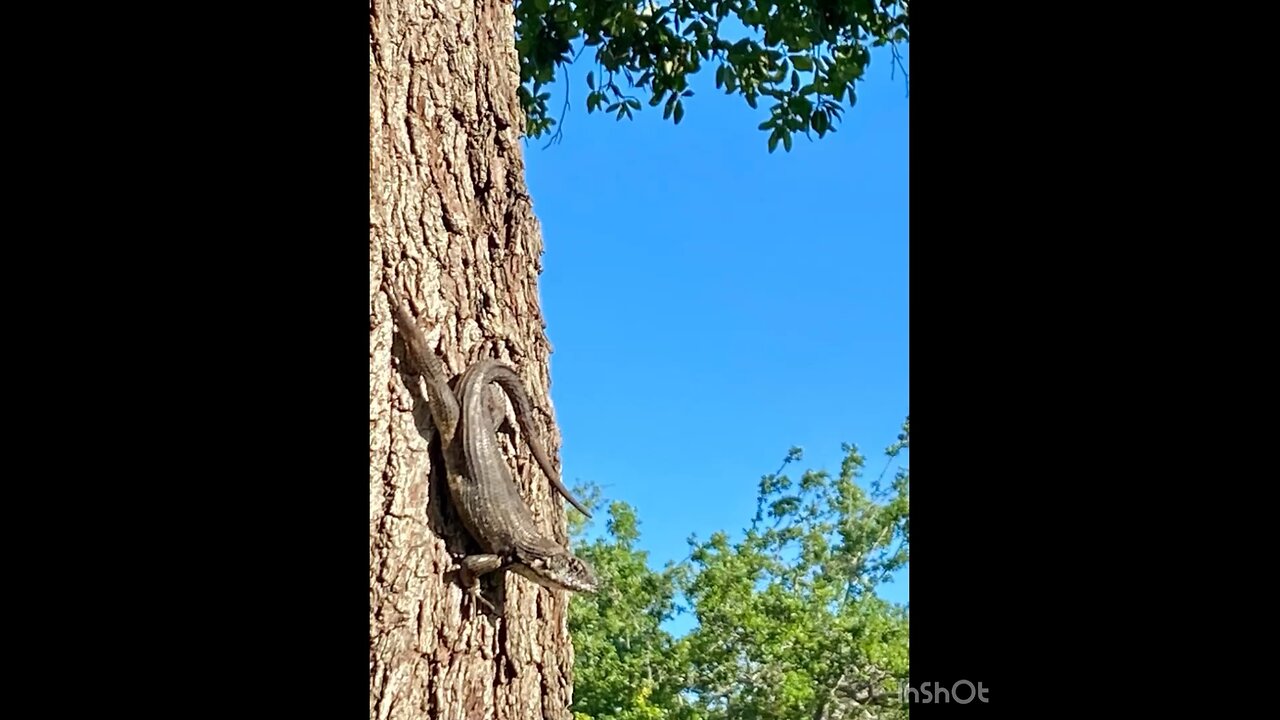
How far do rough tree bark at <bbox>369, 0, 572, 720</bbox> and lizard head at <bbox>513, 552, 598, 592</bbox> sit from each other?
2.1 inches

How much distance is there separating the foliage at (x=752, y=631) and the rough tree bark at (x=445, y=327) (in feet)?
11.6

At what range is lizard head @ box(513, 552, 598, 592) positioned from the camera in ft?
8.46

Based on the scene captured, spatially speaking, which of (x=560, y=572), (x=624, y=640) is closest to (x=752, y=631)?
(x=624, y=640)

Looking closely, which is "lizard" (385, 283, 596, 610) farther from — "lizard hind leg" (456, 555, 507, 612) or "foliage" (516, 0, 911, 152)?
"foliage" (516, 0, 911, 152)

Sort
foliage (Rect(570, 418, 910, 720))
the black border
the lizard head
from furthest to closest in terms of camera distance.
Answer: foliage (Rect(570, 418, 910, 720))
the lizard head
the black border

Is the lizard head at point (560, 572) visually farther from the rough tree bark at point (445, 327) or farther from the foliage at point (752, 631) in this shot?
the foliage at point (752, 631)
